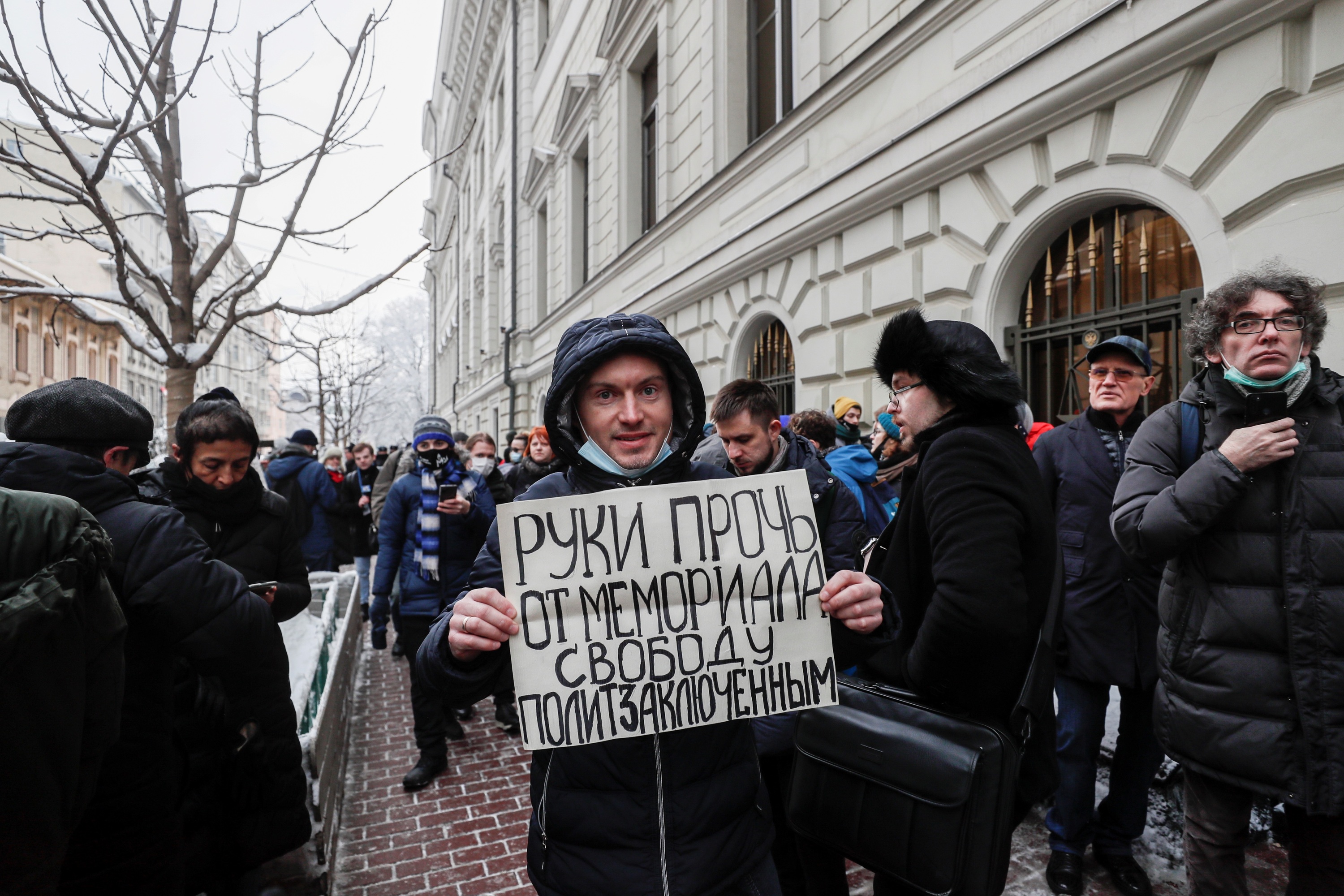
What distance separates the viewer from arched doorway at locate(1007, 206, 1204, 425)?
4.30 meters

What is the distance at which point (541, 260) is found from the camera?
67.8 feet

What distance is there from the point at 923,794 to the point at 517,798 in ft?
10.00

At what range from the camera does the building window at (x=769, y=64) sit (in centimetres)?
841

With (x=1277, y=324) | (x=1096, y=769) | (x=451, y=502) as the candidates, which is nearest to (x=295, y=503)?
(x=451, y=502)

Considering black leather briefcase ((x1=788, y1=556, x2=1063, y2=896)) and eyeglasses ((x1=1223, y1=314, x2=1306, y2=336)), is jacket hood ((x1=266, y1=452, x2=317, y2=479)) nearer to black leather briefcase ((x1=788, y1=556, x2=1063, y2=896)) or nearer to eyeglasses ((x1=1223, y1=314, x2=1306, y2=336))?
black leather briefcase ((x1=788, y1=556, x2=1063, y2=896))

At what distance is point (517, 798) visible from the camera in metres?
4.24

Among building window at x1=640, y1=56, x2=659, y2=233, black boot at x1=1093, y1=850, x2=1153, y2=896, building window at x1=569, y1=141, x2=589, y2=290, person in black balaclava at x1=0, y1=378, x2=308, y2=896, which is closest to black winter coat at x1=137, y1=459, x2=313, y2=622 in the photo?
person in black balaclava at x1=0, y1=378, x2=308, y2=896

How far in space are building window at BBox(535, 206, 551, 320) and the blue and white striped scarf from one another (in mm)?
15520

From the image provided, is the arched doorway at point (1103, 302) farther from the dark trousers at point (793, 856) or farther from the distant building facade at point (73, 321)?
the distant building facade at point (73, 321)

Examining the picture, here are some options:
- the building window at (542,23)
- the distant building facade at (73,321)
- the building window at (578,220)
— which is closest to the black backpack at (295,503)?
the distant building facade at (73,321)

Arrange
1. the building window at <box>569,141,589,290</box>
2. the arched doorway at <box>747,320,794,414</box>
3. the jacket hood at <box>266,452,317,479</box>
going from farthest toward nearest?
the building window at <box>569,141,589,290</box> < the arched doorway at <box>747,320,794,414</box> < the jacket hood at <box>266,452,317,479</box>

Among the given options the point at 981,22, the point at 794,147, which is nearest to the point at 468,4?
the point at 794,147

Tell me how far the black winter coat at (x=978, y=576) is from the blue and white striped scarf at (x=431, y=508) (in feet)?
10.8

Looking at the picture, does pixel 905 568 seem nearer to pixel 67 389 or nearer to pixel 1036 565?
pixel 1036 565
